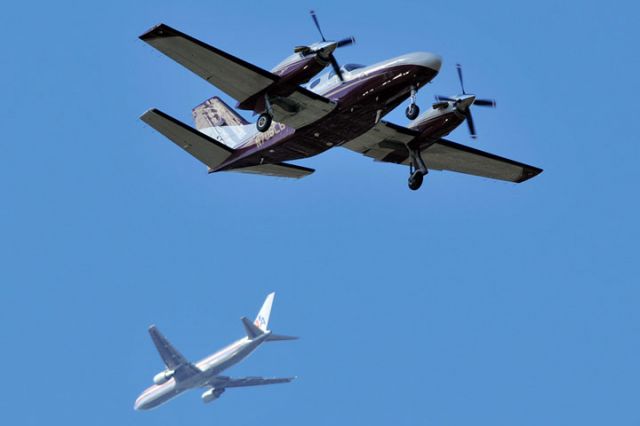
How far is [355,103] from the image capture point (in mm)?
31344

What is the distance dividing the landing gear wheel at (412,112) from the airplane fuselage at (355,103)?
33.0 inches

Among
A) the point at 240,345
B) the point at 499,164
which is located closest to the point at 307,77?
the point at 499,164

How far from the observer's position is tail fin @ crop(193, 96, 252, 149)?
36.8 m

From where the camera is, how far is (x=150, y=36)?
28.6 metres

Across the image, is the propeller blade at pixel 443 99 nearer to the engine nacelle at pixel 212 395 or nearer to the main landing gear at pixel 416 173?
the main landing gear at pixel 416 173

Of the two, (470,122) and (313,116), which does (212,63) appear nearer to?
(313,116)

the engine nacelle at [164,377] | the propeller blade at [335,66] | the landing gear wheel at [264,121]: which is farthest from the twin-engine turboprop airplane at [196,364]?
the propeller blade at [335,66]

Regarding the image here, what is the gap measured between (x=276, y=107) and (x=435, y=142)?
7331 millimetres

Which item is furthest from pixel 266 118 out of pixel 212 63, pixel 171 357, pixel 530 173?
pixel 171 357

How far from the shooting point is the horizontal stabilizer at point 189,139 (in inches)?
1309

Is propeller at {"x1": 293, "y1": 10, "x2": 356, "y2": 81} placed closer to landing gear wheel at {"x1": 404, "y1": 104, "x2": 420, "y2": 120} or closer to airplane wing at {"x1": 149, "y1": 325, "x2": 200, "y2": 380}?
landing gear wheel at {"x1": 404, "y1": 104, "x2": 420, "y2": 120}

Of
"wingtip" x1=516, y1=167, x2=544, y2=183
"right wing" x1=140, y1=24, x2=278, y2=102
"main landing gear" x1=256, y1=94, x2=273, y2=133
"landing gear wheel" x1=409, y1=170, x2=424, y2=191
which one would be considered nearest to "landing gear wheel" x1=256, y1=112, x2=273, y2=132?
"main landing gear" x1=256, y1=94, x2=273, y2=133

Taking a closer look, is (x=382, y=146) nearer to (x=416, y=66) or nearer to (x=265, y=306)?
(x=416, y=66)

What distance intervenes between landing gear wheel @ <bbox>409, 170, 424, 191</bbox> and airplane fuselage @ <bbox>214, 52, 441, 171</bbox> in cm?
281
